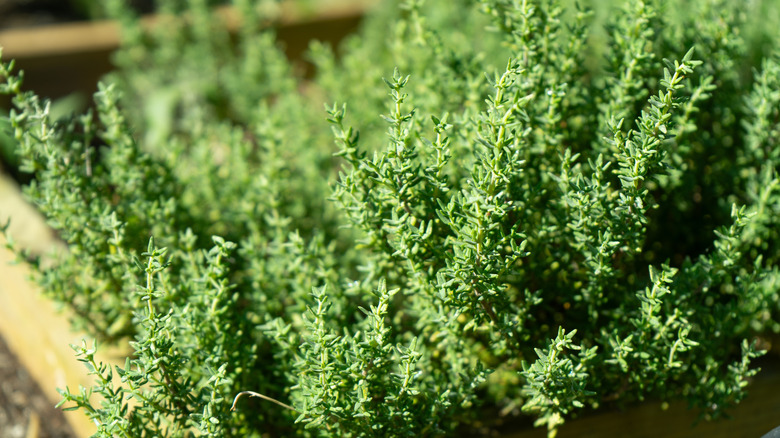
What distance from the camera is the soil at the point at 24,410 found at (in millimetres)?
2283

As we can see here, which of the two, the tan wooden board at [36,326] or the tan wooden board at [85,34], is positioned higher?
the tan wooden board at [85,34]

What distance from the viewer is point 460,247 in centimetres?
147

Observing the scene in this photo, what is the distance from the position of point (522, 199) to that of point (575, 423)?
76 centimetres

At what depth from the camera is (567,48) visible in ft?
6.07

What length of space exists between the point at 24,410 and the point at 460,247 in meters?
1.91

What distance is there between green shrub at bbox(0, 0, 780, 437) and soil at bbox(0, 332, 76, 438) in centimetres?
45

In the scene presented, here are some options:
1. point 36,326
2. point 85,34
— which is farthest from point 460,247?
point 85,34

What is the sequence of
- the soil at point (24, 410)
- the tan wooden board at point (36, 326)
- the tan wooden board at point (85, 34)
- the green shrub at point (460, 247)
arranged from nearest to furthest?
1. the green shrub at point (460, 247)
2. the tan wooden board at point (36, 326)
3. the soil at point (24, 410)
4. the tan wooden board at point (85, 34)

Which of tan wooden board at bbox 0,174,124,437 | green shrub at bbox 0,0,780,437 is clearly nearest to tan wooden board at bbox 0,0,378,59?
tan wooden board at bbox 0,174,124,437

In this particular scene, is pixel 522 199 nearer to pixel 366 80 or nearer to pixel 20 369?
pixel 366 80

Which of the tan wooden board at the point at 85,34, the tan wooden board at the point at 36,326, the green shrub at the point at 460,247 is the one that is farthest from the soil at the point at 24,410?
the tan wooden board at the point at 85,34

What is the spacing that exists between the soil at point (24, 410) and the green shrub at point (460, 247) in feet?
1.47

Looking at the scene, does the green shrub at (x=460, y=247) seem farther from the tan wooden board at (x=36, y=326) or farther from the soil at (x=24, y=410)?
the soil at (x=24, y=410)

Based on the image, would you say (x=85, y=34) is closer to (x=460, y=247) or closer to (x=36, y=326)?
(x=36, y=326)
